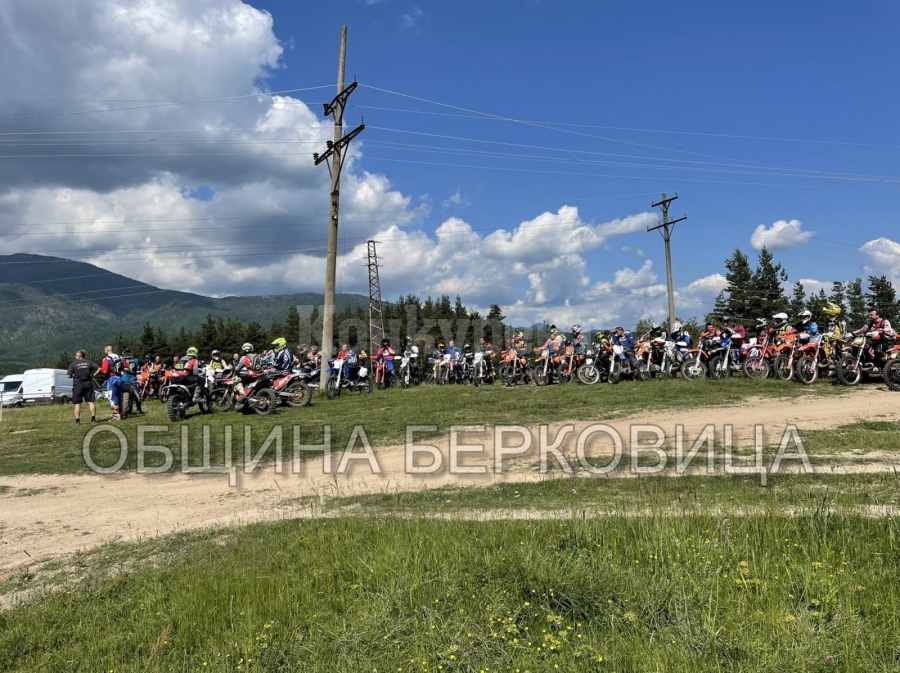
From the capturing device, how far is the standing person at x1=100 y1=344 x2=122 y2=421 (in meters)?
17.1

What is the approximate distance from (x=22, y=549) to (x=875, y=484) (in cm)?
878

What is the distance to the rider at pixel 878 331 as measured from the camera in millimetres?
14633

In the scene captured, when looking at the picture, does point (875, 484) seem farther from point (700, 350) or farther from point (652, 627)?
point (700, 350)

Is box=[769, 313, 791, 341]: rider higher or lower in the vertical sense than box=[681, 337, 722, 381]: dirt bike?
higher

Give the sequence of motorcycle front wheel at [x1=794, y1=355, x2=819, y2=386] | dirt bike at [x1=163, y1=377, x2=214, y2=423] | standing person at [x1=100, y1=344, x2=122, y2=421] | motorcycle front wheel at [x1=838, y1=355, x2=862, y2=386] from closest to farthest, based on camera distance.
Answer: motorcycle front wheel at [x1=838, y1=355, x2=862, y2=386]
dirt bike at [x1=163, y1=377, x2=214, y2=423]
motorcycle front wheel at [x1=794, y1=355, x2=819, y2=386]
standing person at [x1=100, y1=344, x2=122, y2=421]

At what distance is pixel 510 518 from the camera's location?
5.87m

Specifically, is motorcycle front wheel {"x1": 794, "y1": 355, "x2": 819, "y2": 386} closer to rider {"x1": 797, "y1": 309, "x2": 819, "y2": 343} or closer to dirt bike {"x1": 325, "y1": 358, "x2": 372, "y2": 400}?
rider {"x1": 797, "y1": 309, "x2": 819, "y2": 343}

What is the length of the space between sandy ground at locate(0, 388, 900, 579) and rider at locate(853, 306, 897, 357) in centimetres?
412

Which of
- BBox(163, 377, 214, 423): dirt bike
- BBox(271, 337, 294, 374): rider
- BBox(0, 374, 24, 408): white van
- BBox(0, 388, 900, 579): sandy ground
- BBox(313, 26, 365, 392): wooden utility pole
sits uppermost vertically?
BBox(313, 26, 365, 392): wooden utility pole

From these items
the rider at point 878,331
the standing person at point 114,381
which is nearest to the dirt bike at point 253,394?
the standing person at point 114,381

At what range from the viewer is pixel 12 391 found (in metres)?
45.9

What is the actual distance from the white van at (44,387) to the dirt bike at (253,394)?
34588mm

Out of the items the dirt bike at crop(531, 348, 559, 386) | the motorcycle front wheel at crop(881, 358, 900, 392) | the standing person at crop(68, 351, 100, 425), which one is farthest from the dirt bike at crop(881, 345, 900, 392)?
the standing person at crop(68, 351, 100, 425)

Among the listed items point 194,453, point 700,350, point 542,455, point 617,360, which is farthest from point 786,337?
point 194,453
